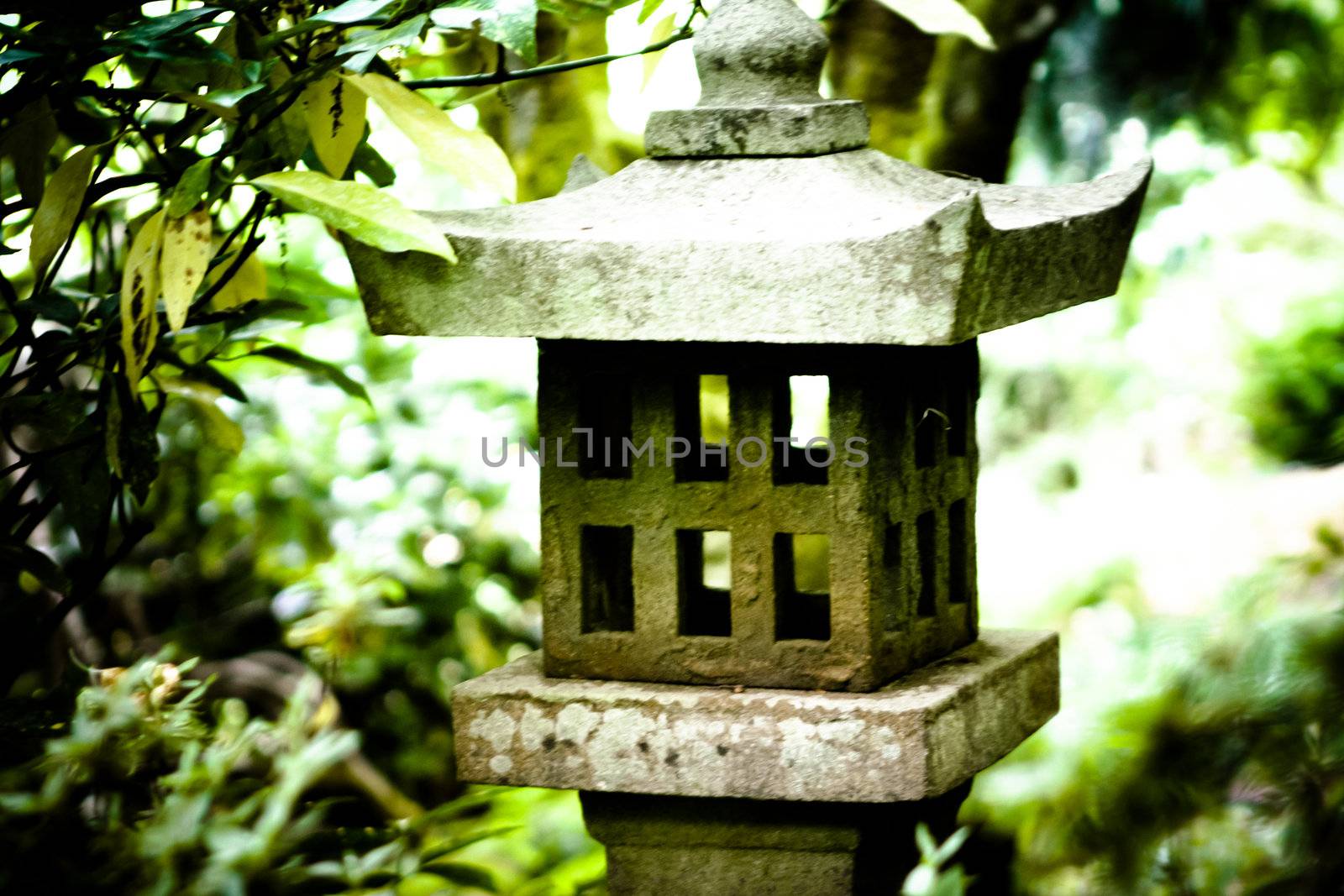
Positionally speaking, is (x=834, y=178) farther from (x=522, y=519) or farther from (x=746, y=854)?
(x=522, y=519)

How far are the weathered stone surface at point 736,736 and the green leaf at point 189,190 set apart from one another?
547 mm

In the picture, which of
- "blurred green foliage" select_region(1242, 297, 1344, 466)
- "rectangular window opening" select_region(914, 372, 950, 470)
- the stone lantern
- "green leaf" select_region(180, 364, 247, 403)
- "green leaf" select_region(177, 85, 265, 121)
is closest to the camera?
"green leaf" select_region(177, 85, 265, 121)

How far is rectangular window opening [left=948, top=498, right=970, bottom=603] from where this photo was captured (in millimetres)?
1478

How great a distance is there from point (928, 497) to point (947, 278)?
38 cm

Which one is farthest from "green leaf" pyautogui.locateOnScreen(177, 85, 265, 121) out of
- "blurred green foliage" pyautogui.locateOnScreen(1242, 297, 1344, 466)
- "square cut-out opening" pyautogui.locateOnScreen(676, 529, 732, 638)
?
"blurred green foliage" pyautogui.locateOnScreen(1242, 297, 1344, 466)

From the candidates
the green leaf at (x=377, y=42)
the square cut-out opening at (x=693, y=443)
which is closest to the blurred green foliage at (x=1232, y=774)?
the square cut-out opening at (x=693, y=443)

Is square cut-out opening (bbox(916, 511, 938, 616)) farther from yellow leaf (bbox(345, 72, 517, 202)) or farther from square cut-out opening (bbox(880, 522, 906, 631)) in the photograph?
yellow leaf (bbox(345, 72, 517, 202))

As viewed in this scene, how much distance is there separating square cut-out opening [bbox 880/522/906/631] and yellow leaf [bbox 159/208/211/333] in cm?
69

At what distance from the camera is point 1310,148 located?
510 centimetres

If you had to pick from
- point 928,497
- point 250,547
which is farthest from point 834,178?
point 250,547

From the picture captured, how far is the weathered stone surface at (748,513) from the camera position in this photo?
127 centimetres

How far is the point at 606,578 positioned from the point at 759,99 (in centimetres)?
53

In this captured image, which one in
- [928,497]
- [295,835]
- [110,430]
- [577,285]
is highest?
[577,285]

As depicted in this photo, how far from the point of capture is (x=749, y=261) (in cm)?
113
